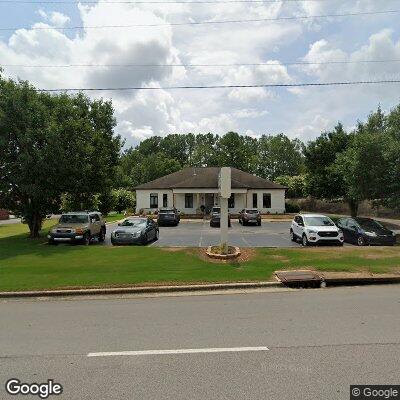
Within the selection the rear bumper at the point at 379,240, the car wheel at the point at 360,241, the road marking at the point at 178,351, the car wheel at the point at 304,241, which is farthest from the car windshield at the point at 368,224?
the road marking at the point at 178,351

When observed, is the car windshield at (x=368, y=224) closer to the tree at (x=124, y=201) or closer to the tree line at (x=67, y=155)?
the tree line at (x=67, y=155)

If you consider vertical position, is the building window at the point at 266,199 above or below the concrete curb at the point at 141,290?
above

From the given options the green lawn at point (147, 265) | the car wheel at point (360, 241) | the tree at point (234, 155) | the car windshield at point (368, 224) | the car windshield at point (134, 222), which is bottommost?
the car wheel at point (360, 241)

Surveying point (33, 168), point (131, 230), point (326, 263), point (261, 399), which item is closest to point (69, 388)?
point (261, 399)

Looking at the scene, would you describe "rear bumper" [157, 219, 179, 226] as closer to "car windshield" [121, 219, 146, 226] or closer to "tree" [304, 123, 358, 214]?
"car windshield" [121, 219, 146, 226]

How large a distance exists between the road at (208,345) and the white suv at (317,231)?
1141 cm

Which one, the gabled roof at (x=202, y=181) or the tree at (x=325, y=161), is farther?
the gabled roof at (x=202, y=181)

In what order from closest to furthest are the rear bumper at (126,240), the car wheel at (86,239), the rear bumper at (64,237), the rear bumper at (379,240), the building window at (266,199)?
the rear bumper at (64,237) → the rear bumper at (126,240) → the car wheel at (86,239) → the rear bumper at (379,240) → the building window at (266,199)

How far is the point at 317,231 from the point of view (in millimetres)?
21344

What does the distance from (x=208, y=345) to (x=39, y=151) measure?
17845 mm

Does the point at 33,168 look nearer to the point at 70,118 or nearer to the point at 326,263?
the point at 70,118

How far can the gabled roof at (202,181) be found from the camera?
50.8 meters

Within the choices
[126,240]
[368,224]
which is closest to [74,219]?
[126,240]

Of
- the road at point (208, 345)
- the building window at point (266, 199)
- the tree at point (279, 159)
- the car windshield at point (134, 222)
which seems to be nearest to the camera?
the road at point (208, 345)
